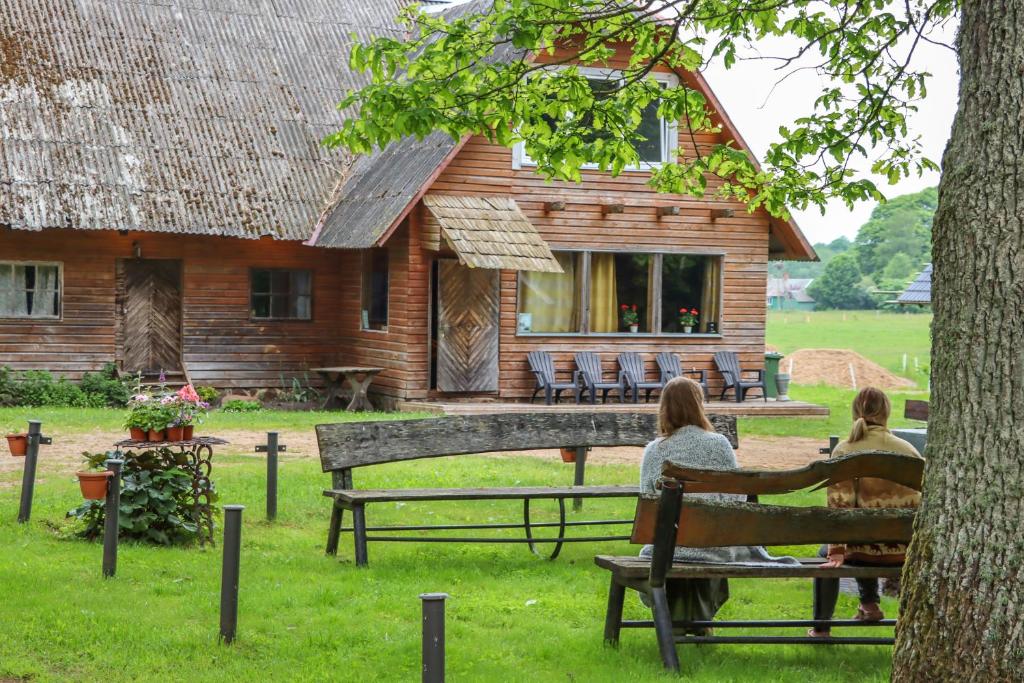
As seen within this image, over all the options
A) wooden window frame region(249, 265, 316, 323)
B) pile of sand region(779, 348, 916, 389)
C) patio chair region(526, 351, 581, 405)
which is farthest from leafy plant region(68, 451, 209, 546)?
pile of sand region(779, 348, 916, 389)

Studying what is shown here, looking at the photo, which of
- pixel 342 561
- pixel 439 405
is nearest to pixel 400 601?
pixel 342 561

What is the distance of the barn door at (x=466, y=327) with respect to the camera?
2241 cm

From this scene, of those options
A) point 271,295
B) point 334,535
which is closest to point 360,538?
point 334,535

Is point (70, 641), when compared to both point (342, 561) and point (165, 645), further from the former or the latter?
point (342, 561)

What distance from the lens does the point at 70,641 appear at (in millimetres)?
7238

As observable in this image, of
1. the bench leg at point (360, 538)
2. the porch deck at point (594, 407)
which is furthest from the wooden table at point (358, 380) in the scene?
the bench leg at point (360, 538)

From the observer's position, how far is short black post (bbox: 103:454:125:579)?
8664mm

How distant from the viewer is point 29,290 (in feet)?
75.5

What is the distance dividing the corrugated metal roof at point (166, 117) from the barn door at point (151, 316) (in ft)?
5.54

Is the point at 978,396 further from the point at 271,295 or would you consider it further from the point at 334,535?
the point at 271,295

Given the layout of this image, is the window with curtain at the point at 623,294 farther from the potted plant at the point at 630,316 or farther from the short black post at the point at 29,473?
the short black post at the point at 29,473

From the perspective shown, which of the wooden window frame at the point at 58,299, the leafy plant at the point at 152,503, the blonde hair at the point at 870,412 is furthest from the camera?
the wooden window frame at the point at 58,299

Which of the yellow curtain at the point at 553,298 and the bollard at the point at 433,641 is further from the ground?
the yellow curtain at the point at 553,298

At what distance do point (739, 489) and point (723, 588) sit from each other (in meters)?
0.98
